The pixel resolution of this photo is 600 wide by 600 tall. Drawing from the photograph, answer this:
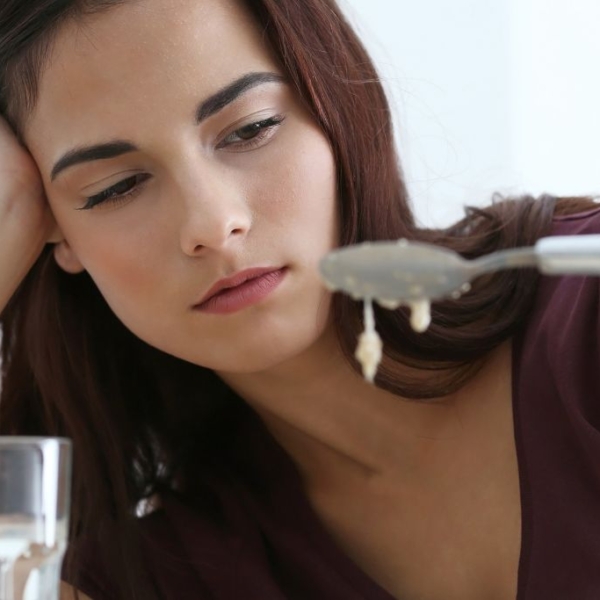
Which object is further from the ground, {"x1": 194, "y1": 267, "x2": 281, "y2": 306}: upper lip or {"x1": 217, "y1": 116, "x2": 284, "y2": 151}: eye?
{"x1": 217, "y1": 116, "x2": 284, "y2": 151}: eye

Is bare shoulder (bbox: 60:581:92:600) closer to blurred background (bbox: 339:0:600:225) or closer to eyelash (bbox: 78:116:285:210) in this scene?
eyelash (bbox: 78:116:285:210)

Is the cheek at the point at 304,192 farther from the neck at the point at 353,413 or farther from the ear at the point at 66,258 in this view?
the ear at the point at 66,258

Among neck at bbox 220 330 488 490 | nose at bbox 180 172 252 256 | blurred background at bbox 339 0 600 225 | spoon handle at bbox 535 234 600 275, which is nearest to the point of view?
spoon handle at bbox 535 234 600 275

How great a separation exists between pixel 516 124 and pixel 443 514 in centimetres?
80

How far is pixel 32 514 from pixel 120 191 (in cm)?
44

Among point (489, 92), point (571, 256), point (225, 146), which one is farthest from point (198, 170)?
point (489, 92)

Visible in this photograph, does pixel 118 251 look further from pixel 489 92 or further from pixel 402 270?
pixel 489 92

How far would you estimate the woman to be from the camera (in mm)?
1037

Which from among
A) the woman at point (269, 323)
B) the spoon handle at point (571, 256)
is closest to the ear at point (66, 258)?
the woman at point (269, 323)

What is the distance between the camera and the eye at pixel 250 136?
1.05m

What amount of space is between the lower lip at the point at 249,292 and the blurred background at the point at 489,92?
28.1 inches

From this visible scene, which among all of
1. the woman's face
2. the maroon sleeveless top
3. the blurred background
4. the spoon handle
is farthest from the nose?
the blurred background

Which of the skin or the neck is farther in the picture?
the neck

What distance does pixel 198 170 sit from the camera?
101 cm
